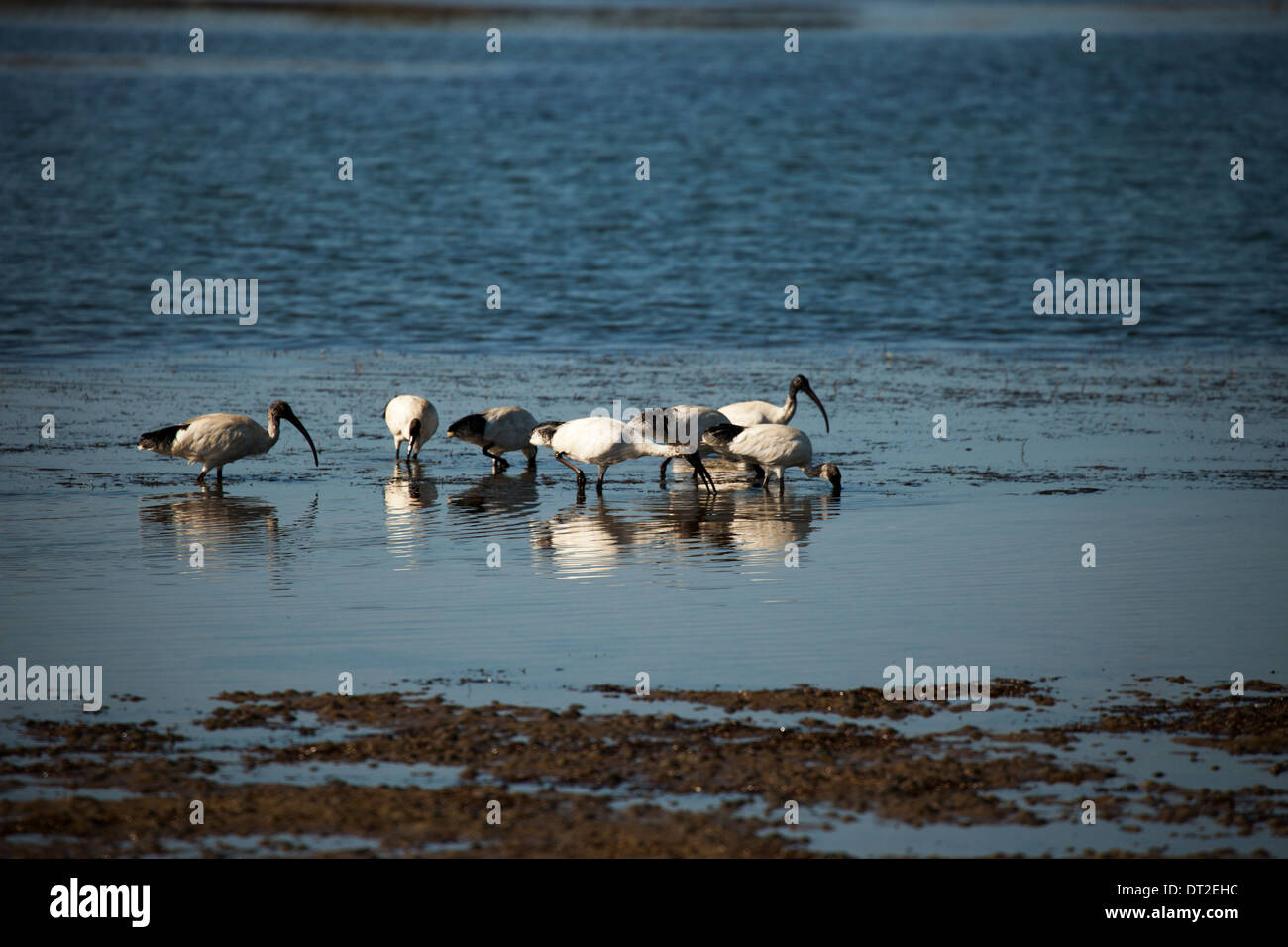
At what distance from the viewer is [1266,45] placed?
71500mm

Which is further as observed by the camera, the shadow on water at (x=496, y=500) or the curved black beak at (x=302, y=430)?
the curved black beak at (x=302, y=430)

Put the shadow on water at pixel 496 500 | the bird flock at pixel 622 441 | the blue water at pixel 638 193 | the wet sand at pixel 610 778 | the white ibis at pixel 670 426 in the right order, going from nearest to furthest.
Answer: the wet sand at pixel 610 778
the shadow on water at pixel 496 500
the bird flock at pixel 622 441
the white ibis at pixel 670 426
the blue water at pixel 638 193

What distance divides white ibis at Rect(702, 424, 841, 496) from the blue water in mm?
10152

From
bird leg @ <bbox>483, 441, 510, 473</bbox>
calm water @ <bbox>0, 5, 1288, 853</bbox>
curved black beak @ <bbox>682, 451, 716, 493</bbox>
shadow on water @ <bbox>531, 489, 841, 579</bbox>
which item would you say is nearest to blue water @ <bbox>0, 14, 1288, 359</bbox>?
calm water @ <bbox>0, 5, 1288, 853</bbox>

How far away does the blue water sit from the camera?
27266 millimetres

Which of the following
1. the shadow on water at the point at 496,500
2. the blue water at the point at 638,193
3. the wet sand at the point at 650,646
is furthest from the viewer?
the blue water at the point at 638,193

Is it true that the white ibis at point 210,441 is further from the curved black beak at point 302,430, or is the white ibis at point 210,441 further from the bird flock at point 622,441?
the curved black beak at point 302,430

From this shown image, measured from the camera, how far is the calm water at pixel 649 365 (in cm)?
941

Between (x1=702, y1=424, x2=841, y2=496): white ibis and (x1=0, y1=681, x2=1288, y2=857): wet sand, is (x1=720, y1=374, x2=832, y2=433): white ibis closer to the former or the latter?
(x1=702, y1=424, x2=841, y2=496): white ibis

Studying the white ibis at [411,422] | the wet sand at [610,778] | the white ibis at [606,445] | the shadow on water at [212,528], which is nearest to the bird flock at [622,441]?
the white ibis at [606,445]

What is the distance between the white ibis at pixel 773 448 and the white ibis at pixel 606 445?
1.17 ft

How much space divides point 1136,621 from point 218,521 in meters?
6.88
